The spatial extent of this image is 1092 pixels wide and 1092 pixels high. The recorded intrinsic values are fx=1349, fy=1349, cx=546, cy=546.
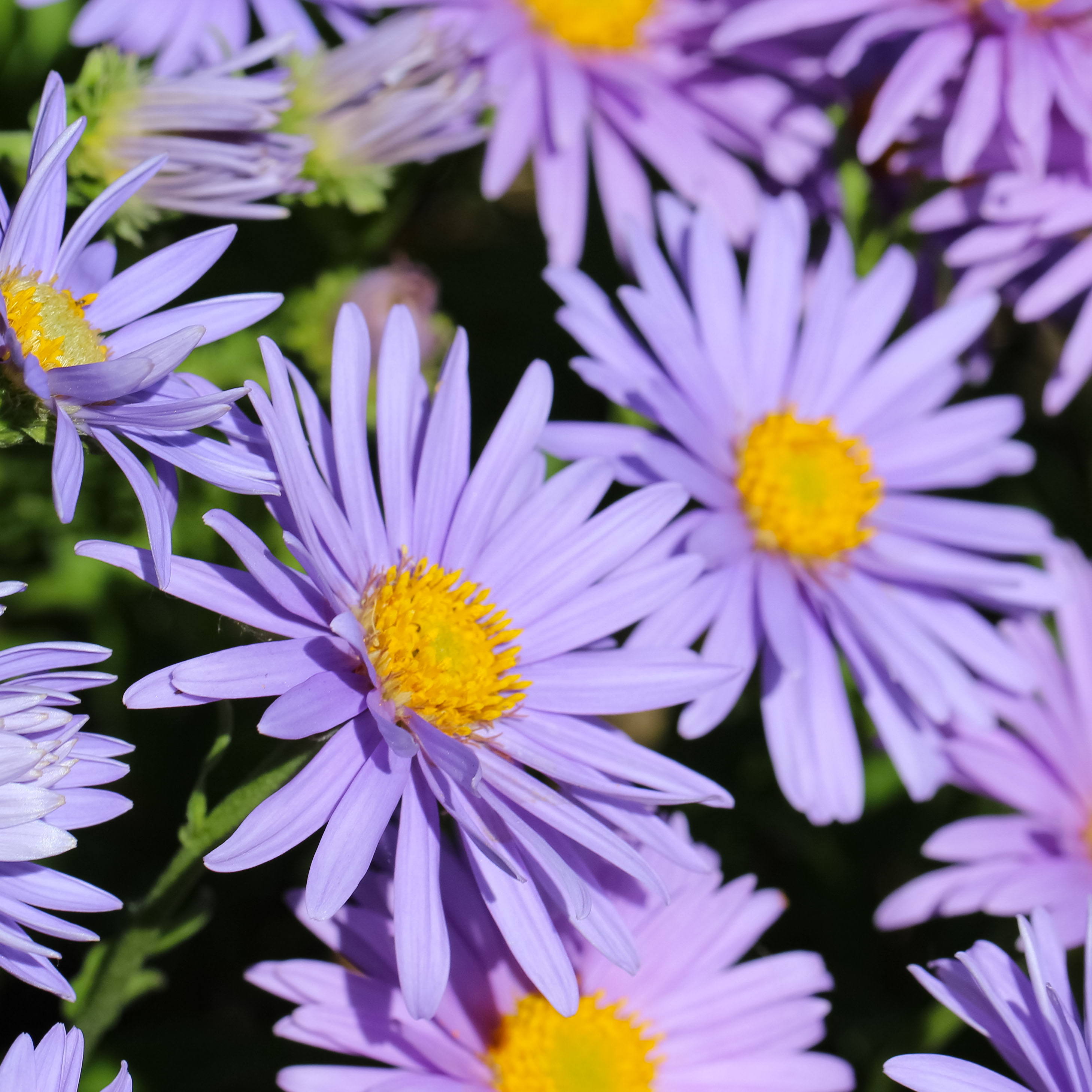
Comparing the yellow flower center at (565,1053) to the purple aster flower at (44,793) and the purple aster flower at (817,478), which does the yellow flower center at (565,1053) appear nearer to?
the purple aster flower at (817,478)

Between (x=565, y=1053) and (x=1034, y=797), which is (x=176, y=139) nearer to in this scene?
(x=565, y=1053)

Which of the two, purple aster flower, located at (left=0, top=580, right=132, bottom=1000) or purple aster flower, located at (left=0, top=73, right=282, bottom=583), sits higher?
purple aster flower, located at (left=0, top=73, right=282, bottom=583)

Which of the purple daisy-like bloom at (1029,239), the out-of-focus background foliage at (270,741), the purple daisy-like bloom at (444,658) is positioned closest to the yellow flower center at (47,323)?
the purple daisy-like bloom at (444,658)

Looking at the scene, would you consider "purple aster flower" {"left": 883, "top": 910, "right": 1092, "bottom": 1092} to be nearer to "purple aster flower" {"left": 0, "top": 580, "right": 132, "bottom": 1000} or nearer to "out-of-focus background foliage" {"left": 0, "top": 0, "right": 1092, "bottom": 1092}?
"out-of-focus background foliage" {"left": 0, "top": 0, "right": 1092, "bottom": 1092}

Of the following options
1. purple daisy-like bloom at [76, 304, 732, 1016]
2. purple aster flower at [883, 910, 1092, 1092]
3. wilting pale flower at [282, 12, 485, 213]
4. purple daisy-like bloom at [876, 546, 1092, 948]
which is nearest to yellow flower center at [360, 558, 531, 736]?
purple daisy-like bloom at [76, 304, 732, 1016]

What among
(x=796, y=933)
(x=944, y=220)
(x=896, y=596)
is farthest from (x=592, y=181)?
(x=796, y=933)

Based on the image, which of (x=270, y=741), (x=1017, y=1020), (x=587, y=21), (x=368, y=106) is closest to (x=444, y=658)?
(x=270, y=741)

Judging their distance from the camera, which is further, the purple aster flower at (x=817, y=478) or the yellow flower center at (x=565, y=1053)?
the purple aster flower at (x=817, y=478)
